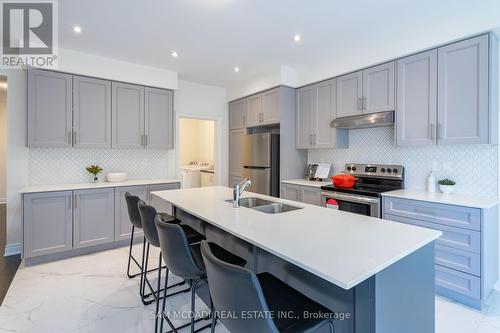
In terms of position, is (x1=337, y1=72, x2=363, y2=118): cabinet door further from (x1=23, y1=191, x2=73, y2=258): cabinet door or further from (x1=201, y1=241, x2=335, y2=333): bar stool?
(x1=23, y1=191, x2=73, y2=258): cabinet door

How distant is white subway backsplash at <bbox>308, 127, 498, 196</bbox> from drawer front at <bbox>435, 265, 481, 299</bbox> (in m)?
0.92

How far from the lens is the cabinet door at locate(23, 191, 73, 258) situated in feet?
10.1

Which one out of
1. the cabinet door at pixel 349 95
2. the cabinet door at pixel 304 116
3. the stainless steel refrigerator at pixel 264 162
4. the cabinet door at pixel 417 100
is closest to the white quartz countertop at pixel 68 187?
the stainless steel refrigerator at pixel 264 162

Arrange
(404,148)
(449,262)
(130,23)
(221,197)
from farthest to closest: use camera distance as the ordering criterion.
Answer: (404,148)
(130,23)
(221,197)
(449,262)

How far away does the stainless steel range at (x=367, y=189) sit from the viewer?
2963 millimetres

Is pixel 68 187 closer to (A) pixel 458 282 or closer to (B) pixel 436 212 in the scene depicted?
(B) pixel 436 212

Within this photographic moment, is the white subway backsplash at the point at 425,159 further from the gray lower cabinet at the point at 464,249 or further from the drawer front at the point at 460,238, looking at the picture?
the drawer front at the point at 460,238

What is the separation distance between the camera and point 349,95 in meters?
3.53

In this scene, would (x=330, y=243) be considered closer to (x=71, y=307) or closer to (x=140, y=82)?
(x=71, y=307)

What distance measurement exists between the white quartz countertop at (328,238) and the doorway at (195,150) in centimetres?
443

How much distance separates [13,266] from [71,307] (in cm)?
148

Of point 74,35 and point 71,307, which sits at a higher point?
point 74,35

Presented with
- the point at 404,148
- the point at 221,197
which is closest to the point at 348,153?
the point at 404,148

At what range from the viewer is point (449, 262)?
2.42 m
